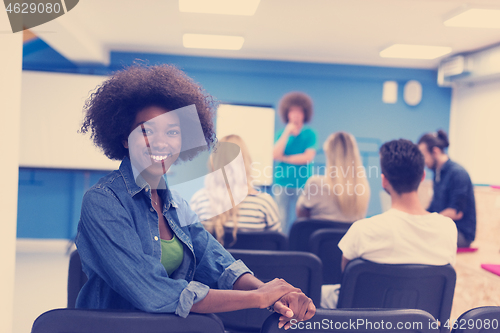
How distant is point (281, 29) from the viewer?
384 centimetres

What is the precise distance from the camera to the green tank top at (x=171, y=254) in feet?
3.41

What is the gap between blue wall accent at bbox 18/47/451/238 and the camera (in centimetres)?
472

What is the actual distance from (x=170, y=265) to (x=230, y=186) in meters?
1.08

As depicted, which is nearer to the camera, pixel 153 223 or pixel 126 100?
pixel 153 223

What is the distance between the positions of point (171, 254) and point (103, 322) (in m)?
0.31

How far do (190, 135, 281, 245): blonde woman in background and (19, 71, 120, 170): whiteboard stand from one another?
297 centimetres

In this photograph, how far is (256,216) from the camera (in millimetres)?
2059

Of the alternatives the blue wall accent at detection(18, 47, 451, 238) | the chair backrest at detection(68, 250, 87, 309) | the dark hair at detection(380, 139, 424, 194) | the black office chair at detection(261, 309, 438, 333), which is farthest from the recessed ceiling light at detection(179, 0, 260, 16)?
the black office chair at detection(261, 309, 438, 333)

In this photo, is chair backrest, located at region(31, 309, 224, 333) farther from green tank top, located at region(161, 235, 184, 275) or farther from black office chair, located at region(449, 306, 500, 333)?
black office chair, located at region(449, 306, 500, 333)

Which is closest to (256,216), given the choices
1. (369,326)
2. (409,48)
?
(369,326)

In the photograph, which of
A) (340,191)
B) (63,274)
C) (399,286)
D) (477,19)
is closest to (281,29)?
(477,19)

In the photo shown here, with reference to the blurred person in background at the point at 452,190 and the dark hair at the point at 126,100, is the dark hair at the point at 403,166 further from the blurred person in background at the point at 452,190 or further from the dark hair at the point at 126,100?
the blurred person in background at the point at 452,190

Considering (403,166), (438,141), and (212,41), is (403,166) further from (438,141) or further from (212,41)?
(212,41)

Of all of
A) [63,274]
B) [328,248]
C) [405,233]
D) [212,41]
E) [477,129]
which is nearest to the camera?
[405,233]
